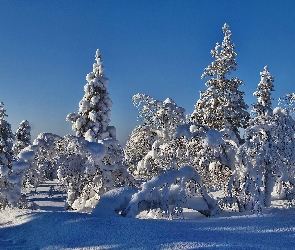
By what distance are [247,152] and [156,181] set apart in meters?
3.84

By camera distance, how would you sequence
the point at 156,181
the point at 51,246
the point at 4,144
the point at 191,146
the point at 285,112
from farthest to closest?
the point at 4,144 → the point at 191,146 → the point at 285,112 → the point at 156,181 → the point at 51,246

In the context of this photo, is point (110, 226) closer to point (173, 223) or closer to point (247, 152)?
point (173, 223)

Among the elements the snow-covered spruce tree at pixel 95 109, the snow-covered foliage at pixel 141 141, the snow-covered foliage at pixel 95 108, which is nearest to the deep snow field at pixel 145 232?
the snow-covered foliage at pixel 141 141

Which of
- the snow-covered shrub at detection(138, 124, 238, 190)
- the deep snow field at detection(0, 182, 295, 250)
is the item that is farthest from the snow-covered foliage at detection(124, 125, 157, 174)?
the deep snow field at detection(0, 182, 295, 250)

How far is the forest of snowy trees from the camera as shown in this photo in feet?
42.5

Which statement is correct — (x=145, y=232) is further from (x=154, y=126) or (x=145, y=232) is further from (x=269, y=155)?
(x=154, y=126)

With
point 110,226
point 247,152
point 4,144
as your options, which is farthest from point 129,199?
point 4,144

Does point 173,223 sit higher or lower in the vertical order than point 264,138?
lower

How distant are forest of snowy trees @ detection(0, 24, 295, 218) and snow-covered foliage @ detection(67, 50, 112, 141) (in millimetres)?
73

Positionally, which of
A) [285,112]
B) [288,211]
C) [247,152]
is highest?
[285,112]

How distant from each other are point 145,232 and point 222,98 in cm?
1876

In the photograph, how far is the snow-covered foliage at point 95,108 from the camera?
24.5 m

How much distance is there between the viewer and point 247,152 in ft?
44.2

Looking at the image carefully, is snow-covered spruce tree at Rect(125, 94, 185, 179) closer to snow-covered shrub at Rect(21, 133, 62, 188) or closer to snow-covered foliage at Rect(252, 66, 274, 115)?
snow-covered shrub at Rect(21, 133, 62, 188)
